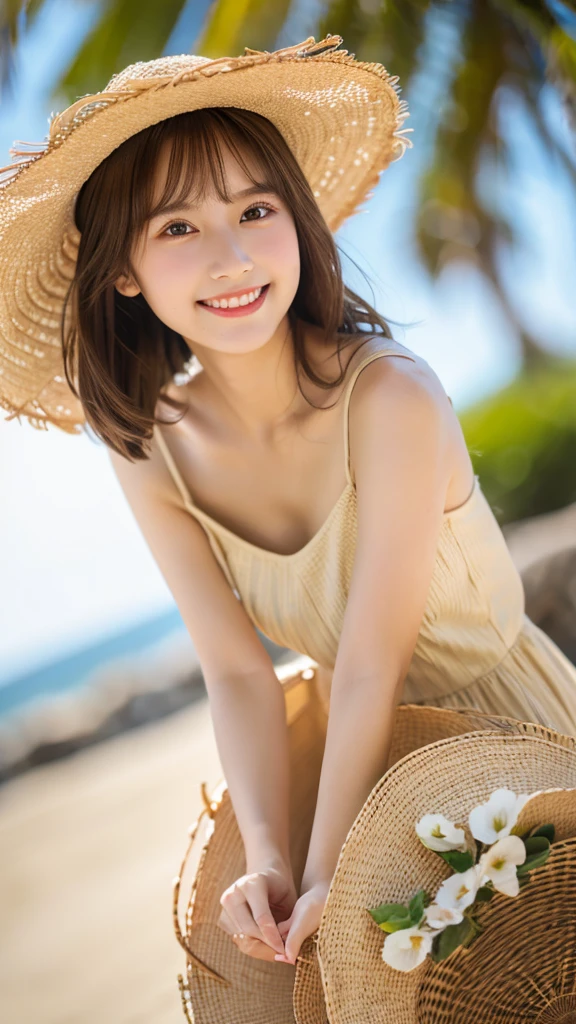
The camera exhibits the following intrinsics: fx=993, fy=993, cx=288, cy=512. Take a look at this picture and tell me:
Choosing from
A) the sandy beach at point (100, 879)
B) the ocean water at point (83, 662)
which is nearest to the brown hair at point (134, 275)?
the sandy beach at point (100, 879)

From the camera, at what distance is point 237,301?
149 centimetres

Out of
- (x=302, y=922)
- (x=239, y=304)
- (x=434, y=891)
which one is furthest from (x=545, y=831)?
(x=239, y=304)

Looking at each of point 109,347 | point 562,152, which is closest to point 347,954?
point 109,347

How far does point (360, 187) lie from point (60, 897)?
2.51m

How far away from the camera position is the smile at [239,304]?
1.49 m

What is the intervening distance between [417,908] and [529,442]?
4.20 m

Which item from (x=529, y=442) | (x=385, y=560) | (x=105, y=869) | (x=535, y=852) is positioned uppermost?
(x=385, y=560)

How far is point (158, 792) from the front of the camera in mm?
4055

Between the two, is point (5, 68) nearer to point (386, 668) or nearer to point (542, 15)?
point (542, 15)

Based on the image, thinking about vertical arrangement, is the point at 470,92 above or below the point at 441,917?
above

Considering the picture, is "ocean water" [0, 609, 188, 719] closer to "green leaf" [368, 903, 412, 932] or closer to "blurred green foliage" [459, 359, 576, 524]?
"blurred green foliage" [459, 359, 576, 524]

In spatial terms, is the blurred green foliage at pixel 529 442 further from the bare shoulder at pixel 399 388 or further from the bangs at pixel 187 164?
the bangs at pixel 187 164

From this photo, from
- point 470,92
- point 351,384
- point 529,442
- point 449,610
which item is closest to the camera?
point 351,384

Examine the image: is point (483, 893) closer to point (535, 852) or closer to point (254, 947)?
point (535, 852)
